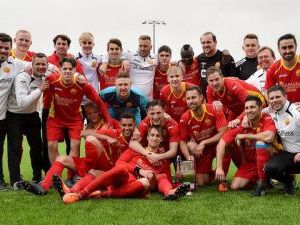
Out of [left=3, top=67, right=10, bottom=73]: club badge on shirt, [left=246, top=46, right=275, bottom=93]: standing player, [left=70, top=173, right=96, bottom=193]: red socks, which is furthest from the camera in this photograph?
[left=246, top=46, right=275, bottom=93]: standing player

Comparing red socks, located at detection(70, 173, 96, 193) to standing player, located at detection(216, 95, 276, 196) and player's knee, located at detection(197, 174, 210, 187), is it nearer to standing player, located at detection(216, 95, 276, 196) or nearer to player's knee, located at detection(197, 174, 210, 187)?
standing player, located at detection(216, 95, 276, 196)

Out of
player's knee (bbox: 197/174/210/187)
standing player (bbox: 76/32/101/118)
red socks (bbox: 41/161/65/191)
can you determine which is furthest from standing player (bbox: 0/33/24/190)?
player's knee (bbox: 197/174/210/187)

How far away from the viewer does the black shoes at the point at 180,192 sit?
5207 mm

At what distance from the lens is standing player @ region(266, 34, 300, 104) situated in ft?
19.6

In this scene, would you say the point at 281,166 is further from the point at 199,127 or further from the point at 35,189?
the point at 35,189

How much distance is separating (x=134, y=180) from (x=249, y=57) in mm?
3737

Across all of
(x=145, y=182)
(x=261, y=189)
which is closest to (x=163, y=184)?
(x=145, y=182)

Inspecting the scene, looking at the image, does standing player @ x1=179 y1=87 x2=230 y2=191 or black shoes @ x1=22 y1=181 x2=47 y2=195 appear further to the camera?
standing player @ x1=179 y1=87 x2=230 y2=191

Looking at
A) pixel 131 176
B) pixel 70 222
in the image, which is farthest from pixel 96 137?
pixel 70 222

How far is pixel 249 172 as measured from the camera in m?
6.60

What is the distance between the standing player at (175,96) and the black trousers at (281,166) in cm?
198

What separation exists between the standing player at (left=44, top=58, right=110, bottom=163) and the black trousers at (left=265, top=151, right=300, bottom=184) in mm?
2503

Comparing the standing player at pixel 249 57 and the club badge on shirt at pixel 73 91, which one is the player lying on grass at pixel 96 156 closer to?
the club badge on shirt at pixel 73 91

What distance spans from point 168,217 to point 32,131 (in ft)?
10.7
